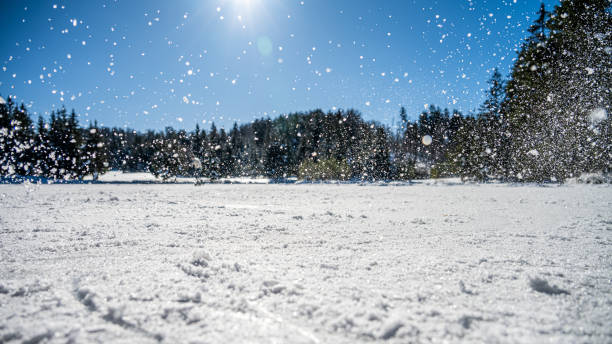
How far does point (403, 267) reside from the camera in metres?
2.24

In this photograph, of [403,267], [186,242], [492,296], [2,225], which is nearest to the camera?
[492,296]

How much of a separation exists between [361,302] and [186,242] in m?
2.26

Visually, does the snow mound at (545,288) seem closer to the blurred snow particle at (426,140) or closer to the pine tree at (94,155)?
the pine tree at (94,155)

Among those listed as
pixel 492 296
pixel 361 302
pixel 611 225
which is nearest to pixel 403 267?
→ pixel 492 296

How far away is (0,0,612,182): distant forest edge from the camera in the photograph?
14.2 metres

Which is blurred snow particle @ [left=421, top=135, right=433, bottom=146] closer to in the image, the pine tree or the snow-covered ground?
the pine tree

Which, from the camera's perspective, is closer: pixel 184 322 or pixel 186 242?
pixel 184 322

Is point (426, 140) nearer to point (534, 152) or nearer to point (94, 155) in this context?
point (534, 152)

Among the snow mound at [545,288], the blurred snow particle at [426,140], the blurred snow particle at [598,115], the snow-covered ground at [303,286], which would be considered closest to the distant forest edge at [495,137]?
the blurred snow particle at [598,115]

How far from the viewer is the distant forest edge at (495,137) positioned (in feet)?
46.6

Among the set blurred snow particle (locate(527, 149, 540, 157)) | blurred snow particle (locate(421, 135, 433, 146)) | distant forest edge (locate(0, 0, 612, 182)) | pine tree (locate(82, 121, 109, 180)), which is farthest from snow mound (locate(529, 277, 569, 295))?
blurred snow particle (locate(421, 135, 433, 146))

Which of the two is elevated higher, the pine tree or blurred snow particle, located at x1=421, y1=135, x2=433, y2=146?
blurred snow particle, located at x1=421, y1=135, x2=433, y2=146

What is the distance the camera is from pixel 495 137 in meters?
22.6

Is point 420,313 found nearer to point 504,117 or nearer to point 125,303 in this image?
point 125,303
